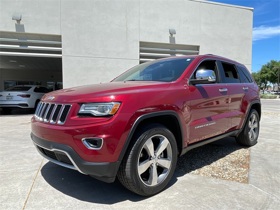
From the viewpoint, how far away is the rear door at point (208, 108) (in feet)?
11.1

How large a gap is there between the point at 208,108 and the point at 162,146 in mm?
1144

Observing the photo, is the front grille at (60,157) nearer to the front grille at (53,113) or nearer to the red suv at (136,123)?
the red suv at (136,123)

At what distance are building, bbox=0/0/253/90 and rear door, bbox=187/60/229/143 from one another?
798cm

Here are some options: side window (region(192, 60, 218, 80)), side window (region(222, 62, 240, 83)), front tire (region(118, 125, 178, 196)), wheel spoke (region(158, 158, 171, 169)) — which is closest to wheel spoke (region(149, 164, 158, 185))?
front tire (region(118, 125, 178, 196))

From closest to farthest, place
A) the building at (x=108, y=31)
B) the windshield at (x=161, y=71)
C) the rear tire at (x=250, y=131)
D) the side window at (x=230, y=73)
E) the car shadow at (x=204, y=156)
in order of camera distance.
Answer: the windshield at (x=161, y=71) → the car shadow at (x=204, y=156) → the side window at (x=230, y=73) → the rear tire at (x=250, y=131) → the building at (x=108, y=31)

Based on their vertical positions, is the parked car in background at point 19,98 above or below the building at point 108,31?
below

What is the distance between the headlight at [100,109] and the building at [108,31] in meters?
8.89

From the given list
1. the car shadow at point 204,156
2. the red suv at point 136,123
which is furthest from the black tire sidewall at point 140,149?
the car shadow at point 204,156

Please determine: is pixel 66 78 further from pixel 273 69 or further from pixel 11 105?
pixel 273 69

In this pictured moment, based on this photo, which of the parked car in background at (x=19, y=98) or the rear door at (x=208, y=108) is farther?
the parked car in background at (x=19, y=98)

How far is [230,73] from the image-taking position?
4.66 m

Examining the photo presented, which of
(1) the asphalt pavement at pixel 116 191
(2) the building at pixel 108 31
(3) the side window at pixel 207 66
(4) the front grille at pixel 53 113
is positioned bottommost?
(1) the asphalt pavement at pixel 116 191

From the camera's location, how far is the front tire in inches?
104

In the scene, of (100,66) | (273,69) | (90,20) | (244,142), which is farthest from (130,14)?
(273,69)
